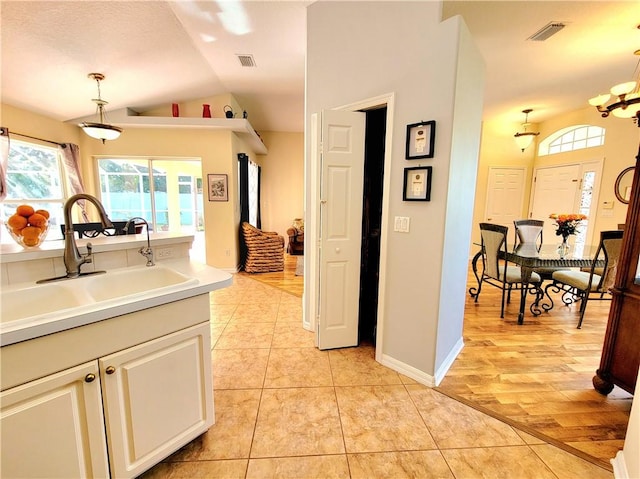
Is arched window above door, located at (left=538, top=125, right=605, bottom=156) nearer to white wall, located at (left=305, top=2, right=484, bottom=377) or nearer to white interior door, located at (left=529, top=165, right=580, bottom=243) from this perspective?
white interior door, located at (left=529, top=165, right=580, bottom=243)

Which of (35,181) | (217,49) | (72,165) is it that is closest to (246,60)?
(217,49)

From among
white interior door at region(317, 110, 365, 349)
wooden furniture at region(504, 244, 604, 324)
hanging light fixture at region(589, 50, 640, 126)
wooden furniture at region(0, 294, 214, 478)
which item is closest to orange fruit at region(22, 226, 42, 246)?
wooden furniture at region(0, 294, 214, 478)

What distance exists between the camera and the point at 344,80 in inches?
92.0

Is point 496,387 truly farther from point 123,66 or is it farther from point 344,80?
point 123,66

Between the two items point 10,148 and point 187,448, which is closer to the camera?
point 187,448

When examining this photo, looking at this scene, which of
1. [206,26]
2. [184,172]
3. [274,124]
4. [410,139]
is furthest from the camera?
[274,124]

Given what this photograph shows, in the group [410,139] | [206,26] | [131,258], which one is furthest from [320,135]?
[206,26]

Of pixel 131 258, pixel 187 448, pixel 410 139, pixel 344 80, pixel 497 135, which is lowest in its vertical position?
pixel 187 448

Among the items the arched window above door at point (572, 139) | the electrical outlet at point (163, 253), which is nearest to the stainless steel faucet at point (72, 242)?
the electrical outlet at point (163, 253)

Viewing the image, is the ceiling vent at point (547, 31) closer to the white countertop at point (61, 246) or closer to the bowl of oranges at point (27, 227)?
the white countertop at point (61, 246)

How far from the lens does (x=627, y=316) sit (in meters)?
1.82

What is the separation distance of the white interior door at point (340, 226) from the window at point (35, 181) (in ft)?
12.3

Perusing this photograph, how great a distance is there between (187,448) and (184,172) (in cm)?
549

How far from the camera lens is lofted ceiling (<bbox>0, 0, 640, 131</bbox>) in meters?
2.47
